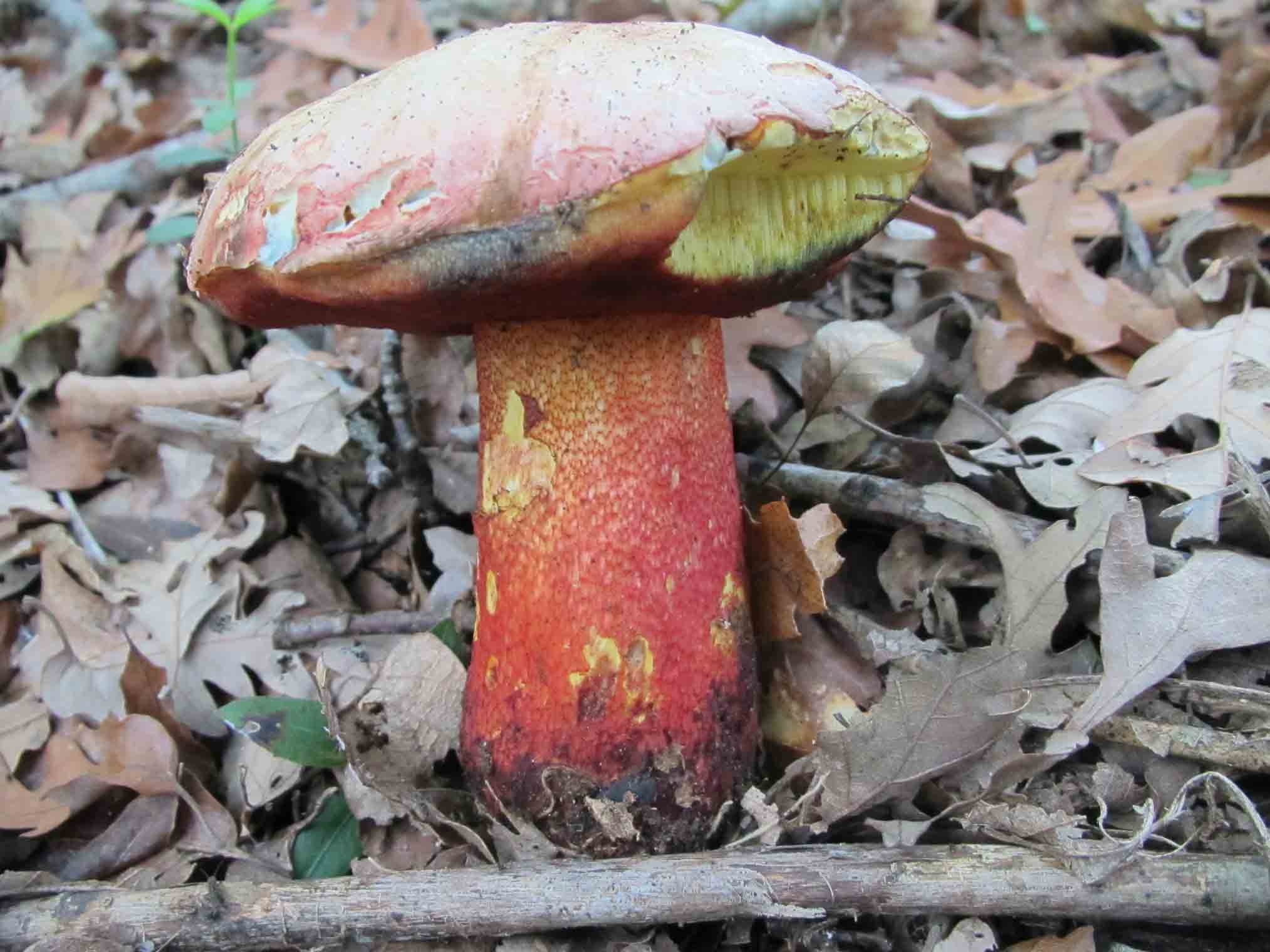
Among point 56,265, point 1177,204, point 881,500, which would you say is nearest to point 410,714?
point 881,500

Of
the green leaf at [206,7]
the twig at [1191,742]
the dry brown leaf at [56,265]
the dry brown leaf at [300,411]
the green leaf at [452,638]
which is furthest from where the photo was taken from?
the dry brown leaf at [56,265]

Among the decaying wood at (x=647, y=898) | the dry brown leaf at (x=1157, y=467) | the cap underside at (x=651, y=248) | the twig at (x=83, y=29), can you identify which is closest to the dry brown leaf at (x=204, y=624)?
the decaying wood at (x=647, y=898)

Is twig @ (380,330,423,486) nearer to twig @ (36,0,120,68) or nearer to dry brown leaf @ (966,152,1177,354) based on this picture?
dry brown leaf @ (966,152,1177,354)

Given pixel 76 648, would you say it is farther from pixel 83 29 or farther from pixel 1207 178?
pixel 83 29

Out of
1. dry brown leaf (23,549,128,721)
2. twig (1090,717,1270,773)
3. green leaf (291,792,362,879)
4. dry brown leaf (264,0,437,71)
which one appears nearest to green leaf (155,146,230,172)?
dry brown leaf (264,0,437,71)

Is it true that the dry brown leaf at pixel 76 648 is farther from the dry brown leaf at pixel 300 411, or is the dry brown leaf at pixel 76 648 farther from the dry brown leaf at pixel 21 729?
the dry brown leaf at pixel 300 411
